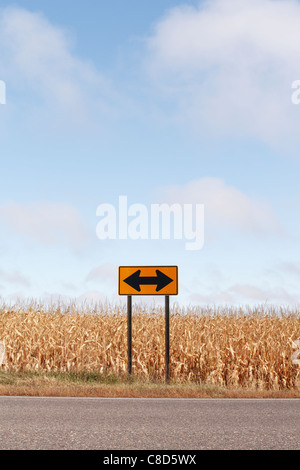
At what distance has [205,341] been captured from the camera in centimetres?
1792

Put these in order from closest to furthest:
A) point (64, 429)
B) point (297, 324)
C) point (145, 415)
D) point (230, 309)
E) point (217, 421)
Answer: point (64, 429)
point (217, 421)
point (145, 415)
point (297, 324)
point (230, 309)

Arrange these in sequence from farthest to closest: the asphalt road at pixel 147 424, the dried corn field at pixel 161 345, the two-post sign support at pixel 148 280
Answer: the dried corn field at pixel 161 345
the two-post sign support at pixel 148 280
the asphalt road at pixel 147 424

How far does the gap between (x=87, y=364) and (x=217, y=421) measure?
9.64 m

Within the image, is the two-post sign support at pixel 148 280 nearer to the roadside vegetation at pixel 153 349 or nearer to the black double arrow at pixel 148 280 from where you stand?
the black double arrow at pixel 148 280

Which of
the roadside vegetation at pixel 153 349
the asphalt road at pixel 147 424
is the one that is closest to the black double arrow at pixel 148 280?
the roadside vegetation at pixel 153 349

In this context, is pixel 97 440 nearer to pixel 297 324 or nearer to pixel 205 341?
pixel 205 341

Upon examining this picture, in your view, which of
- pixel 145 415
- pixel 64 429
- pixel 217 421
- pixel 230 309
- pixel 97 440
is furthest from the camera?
pixel 230 309

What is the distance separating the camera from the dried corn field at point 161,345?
1661 cm

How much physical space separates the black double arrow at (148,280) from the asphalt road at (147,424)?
4485mm

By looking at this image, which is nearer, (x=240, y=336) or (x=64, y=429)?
(x=64, y=429)

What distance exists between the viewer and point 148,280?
14.5 m
